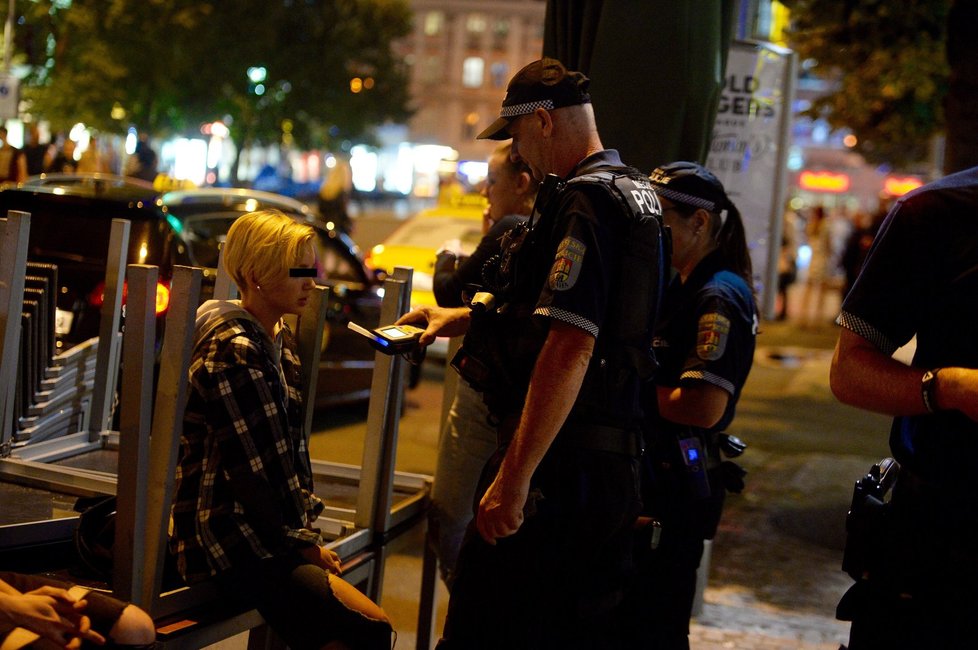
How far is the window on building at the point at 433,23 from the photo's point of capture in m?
103

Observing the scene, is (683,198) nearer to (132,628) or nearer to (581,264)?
(581,264)

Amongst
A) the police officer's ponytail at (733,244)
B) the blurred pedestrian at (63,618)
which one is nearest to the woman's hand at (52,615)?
the blurred pedestrian at (63,618)

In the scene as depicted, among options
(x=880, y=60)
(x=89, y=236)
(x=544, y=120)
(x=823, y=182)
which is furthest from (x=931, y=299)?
(x=823, y=182)

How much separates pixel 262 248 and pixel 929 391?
5.52ft

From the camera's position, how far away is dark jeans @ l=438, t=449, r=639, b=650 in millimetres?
2891

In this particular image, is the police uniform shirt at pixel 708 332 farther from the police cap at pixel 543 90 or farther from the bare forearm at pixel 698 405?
the police cap at pixel 543 90

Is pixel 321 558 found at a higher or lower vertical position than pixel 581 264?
lower

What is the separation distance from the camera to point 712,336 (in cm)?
366

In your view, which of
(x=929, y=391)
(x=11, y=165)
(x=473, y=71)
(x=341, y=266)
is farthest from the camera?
(x=473, y=71)

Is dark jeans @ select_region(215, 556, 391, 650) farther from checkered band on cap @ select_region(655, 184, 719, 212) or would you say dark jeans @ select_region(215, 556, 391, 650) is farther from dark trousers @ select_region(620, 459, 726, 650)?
checkered band on cap @ select_region(655, 184, 719, 212)

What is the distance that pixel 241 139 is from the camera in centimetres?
4216

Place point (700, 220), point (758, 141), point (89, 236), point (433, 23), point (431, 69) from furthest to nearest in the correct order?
point (431, 69), point (433, 23), point (89, 236), point (758, 141), point (700, 220)

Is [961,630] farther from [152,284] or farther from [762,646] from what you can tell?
[762,646]

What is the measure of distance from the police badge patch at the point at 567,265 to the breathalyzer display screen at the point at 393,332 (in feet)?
1.86
